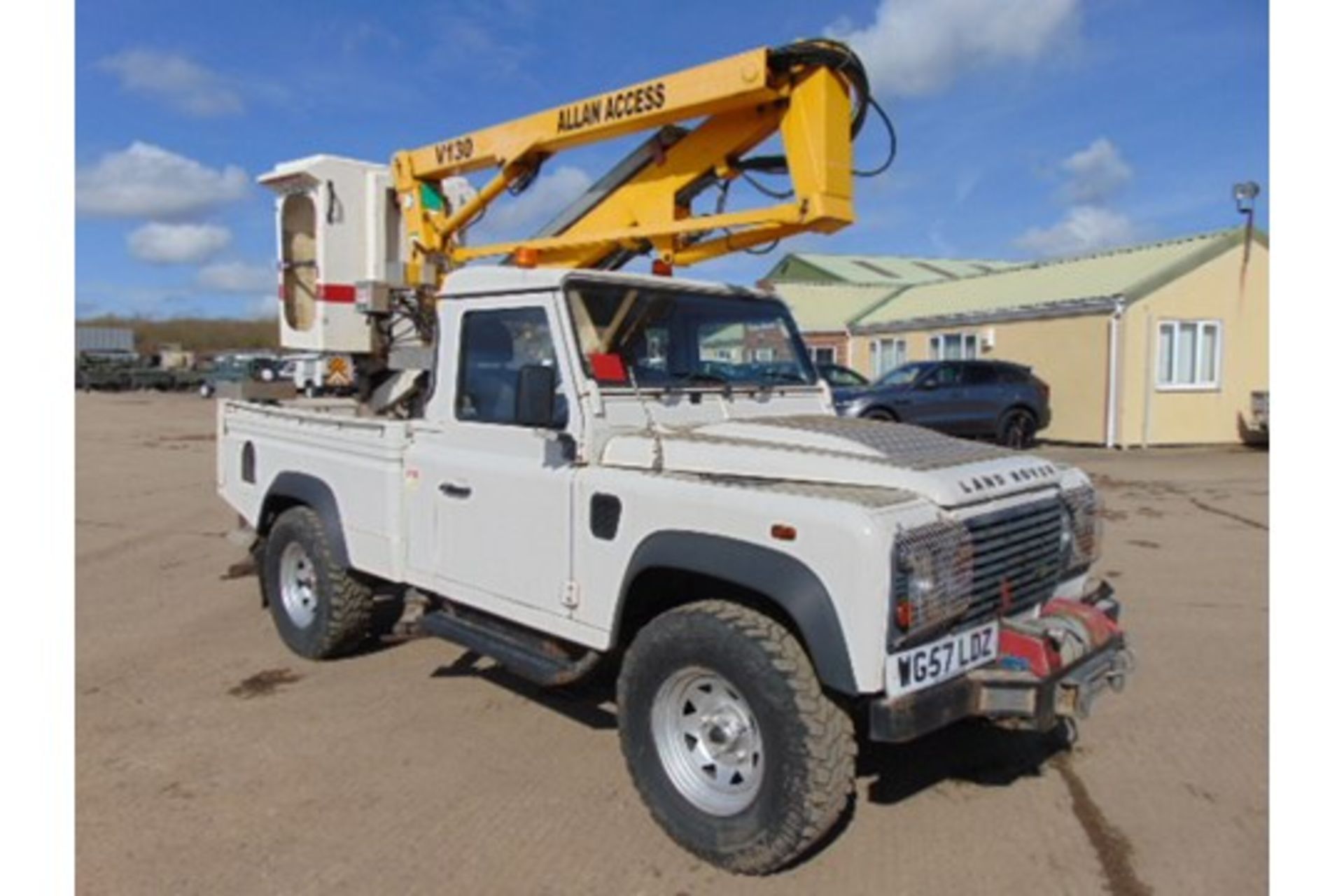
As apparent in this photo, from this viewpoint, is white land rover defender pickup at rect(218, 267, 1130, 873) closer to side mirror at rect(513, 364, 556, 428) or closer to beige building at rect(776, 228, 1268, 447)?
side mirror at rect(513, 364, 556, 428)

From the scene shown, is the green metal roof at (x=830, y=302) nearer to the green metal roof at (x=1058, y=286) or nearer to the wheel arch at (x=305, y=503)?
the green metal roof at (x=1058, y=286)

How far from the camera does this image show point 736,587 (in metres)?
3.69

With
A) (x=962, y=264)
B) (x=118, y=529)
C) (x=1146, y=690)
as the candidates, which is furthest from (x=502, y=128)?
(x=962, y=264)

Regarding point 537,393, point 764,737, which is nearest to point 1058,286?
point 537,393

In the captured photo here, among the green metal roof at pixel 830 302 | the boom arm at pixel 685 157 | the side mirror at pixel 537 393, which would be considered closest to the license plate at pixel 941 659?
the side mirror at pixel 537 393

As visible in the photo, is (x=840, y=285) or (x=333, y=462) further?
(x=840, y=285)

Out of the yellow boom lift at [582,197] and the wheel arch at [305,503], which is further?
the wheel arch at [305,503]

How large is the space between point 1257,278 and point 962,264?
976 inches

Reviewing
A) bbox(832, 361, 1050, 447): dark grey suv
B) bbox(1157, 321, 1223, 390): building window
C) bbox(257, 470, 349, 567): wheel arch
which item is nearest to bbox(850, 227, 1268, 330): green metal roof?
bbox(1157, 321, 1223, 390): building window

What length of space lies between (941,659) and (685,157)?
3.07 meters

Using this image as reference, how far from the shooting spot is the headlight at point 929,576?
3.16m

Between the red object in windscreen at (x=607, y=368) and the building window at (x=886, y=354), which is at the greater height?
the building window at (x=886, y=354)

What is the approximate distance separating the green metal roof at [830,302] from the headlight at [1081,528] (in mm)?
23828

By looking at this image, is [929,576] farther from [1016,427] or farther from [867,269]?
[867,269]
